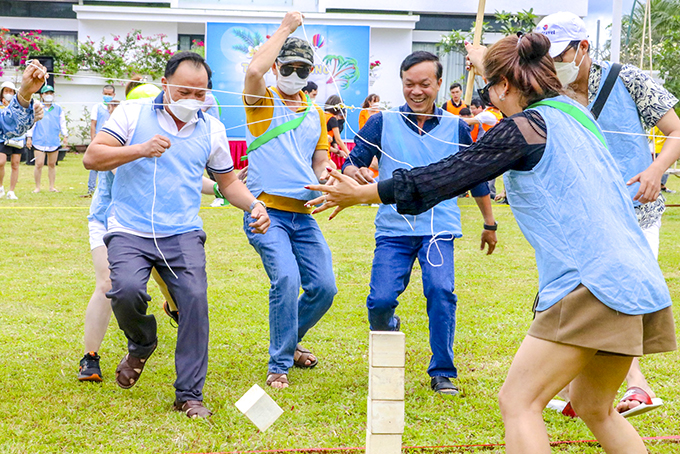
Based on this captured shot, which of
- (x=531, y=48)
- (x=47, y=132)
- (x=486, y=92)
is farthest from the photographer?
(x=47, y=132)

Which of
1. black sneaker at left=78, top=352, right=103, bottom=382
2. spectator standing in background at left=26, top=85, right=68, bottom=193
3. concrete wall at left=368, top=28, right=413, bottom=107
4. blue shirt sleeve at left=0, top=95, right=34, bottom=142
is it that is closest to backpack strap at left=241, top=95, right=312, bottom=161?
blue shirt sleeve at left=0, top=95, right=34, bottom=142

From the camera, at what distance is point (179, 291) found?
3.73 meters

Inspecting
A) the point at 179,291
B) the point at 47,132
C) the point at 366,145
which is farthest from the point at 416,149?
the point at 47,132

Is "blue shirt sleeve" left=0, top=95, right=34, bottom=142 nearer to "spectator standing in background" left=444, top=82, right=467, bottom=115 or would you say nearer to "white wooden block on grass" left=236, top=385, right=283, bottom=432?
"white wooden block on grass" left=236, top=385, right=283, bottom=432

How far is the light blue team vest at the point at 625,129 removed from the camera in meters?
3.63

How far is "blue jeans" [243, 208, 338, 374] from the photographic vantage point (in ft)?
13.6

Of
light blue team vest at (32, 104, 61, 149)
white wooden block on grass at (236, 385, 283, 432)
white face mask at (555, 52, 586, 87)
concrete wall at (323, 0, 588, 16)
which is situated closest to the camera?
white wooden block on grass at (236, 385, 283, 432)

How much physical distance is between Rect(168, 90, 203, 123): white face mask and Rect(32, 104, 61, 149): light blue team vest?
10561 mm

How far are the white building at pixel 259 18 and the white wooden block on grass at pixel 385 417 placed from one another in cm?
2234

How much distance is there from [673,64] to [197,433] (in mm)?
21507

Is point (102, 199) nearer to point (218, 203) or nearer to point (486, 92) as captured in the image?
point (486, 92)

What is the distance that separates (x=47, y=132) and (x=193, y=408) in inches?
436

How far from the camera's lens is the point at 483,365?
4.59 m

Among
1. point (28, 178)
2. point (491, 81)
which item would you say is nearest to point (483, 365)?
point (491, 81)
